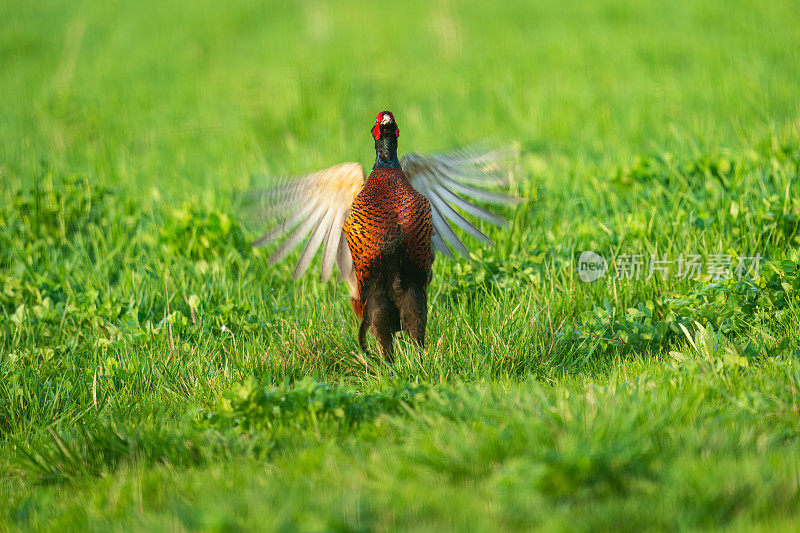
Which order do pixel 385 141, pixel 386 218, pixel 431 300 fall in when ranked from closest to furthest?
pixel 386 218, pixel 385 141, pixel 431 300

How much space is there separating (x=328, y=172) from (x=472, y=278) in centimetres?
134

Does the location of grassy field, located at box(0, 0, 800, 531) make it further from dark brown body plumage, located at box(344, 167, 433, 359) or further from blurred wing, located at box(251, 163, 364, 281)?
dark brown body plumage, located at box(344, 167, 433, 359)

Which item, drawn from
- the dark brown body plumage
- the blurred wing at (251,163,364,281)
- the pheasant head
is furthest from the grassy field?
the pheasant head

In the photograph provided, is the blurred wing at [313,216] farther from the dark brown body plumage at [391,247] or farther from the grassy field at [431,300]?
the dark brown body plumage at [391,247]

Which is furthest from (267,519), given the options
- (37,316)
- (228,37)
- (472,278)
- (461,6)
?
(461,6)

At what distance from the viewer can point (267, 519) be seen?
2156 mm

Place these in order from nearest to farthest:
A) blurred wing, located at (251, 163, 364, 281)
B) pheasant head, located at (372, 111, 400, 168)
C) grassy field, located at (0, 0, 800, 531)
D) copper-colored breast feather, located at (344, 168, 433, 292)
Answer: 1. grassy field, located at (0, 0, 800, 531)
2. copper-colored breast feather, located at (344, 168, 433, 292)
3. pheasant head, located at (372, 111, 400, 168)
4. blurred wing, located at (251, 163, 364, 281)

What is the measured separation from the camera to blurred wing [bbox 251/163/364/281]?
365 centimetres

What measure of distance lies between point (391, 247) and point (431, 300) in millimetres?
1151

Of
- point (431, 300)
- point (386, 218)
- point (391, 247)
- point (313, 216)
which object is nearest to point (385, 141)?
point (386, 218)

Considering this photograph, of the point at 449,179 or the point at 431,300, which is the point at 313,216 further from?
the point at 431,300

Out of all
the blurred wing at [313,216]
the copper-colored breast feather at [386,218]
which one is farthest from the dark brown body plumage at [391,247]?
the blurred wing at [313,216]

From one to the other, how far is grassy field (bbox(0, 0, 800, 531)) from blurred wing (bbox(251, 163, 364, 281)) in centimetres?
12

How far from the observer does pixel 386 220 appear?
323 cm
